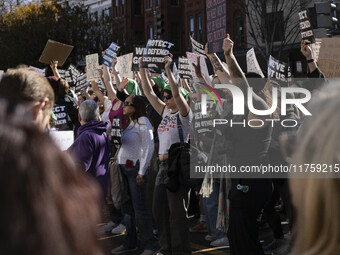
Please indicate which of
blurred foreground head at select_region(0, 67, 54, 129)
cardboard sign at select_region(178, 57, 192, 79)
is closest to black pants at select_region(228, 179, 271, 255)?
blurred foreground head at select_region(0, 67, 54, 129)

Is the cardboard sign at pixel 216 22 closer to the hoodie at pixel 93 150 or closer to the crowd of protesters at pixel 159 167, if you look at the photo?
the crowd of protesters at pixel 159 167

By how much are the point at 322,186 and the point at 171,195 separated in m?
5.12

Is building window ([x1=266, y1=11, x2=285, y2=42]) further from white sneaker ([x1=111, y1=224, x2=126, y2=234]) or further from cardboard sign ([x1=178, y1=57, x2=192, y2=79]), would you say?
white sneaker ([x1=111, y1=224, x2=126, y2=234])

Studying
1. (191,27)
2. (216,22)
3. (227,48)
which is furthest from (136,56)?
(191,27)

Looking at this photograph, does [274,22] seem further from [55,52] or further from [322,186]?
[322,186]

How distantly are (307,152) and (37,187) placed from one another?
0.68m

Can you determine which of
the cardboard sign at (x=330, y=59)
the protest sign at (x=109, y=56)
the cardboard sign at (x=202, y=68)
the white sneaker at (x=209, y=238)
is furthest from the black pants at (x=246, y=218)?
the protest sign at (x=109, y=56)

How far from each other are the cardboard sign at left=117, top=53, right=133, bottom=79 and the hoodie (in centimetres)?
466

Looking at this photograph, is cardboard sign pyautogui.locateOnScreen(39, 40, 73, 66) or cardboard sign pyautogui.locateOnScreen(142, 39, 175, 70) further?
cardboard sign pyautogui.locateOnScreen(39, 40, 73, 66)

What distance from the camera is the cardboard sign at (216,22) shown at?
357 inches

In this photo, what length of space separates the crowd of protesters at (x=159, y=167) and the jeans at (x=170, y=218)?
11 mm

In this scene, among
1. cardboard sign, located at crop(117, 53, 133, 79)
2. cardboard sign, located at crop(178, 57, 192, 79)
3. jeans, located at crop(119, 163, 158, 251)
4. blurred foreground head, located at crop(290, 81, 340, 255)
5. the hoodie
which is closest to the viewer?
blurred foreground head, located at crop(290, 81, 340, 255)

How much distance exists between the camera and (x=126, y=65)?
36.9 feet

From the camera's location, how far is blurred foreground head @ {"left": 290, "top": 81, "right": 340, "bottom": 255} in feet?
4.85
